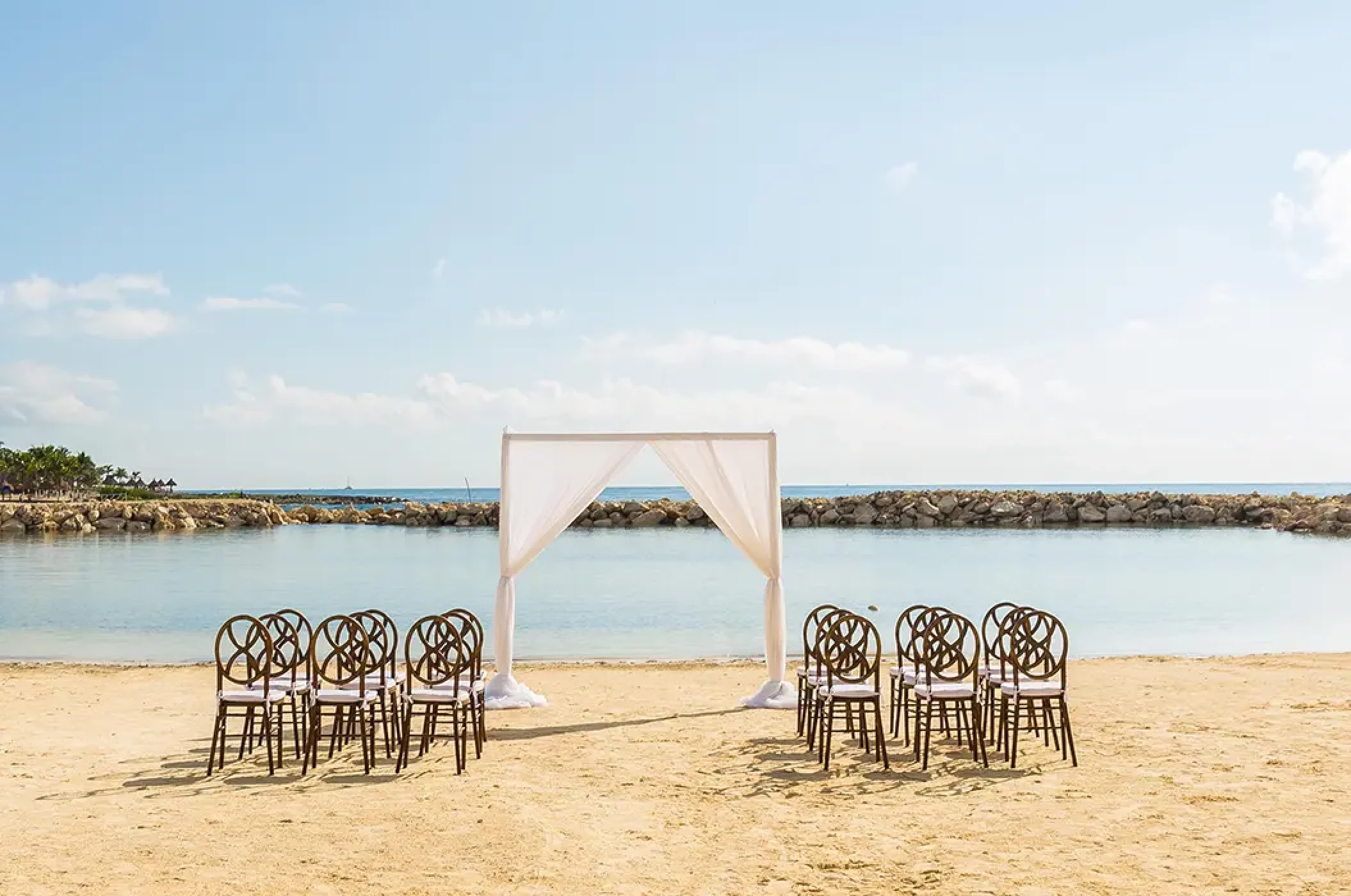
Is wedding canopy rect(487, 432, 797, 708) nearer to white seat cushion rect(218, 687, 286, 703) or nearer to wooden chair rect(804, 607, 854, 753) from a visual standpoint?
wooden chair rect(804, 607, 854, 753)

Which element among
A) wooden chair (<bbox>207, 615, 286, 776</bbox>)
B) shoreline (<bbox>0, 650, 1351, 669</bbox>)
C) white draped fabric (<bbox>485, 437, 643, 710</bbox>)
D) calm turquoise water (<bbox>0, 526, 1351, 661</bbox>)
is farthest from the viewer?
calm turquoise water (<bbox>0, 526, 1351, 661</bbox>)

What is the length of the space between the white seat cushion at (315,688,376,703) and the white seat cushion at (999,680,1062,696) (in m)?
3.60

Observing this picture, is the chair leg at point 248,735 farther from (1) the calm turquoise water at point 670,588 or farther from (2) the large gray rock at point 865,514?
(2) the large gray rock at point 865,514

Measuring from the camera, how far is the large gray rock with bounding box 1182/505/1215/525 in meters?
36.4

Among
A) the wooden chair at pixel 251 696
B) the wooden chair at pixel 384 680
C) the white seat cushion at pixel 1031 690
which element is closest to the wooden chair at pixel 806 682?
the white seat cushion at pixel 1031 690

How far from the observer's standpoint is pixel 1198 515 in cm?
3662

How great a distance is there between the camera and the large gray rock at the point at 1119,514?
36188mm

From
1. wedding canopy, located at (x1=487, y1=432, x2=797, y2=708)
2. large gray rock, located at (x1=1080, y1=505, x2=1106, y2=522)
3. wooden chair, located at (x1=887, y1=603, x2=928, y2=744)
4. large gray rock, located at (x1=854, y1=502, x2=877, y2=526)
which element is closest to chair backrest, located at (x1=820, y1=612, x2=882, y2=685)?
wooden chair, located at (x1=887, y1=603, x2=928, y2=744)

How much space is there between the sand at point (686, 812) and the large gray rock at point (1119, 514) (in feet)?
98.2

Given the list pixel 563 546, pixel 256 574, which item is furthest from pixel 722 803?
pixel 563 546

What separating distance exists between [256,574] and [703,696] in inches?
551

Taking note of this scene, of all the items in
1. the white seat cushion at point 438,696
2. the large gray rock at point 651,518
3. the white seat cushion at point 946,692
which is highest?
the large gray rock at point 651,518

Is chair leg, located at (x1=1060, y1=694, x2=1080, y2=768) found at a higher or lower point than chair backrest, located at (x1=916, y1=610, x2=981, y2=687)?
lower

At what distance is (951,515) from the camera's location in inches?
1430
